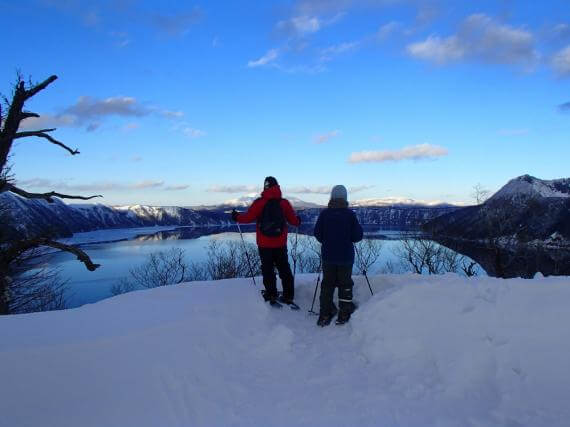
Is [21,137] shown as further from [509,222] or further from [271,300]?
[509,222]

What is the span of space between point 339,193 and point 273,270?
181 cm

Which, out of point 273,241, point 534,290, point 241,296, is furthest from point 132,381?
point 534,290

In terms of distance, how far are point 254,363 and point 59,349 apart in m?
2.22

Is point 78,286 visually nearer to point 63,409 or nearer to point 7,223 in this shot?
point 7,223

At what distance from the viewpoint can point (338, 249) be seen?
6.63 meters

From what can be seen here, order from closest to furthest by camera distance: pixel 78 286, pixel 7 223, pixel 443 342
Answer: pixel 443 342
pixel 7 223
pixel 78 286

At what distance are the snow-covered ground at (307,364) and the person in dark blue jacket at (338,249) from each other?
0.64 meters

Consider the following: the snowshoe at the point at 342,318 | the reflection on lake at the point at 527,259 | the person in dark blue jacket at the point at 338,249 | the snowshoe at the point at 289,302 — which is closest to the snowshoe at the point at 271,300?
the snowshoe at the point at 289,302

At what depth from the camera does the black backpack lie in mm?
6969

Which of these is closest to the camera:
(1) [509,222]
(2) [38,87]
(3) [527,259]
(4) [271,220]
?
(4) [271,220]

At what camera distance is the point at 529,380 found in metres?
3.99

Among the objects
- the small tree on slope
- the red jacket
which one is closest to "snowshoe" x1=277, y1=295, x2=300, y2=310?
the red jacket

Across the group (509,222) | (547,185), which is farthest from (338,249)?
(547,185)

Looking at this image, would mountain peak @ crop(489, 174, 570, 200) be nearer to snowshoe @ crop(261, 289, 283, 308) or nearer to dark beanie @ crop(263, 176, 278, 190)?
dark beanie @ crop(263, 176, 278, 190)
